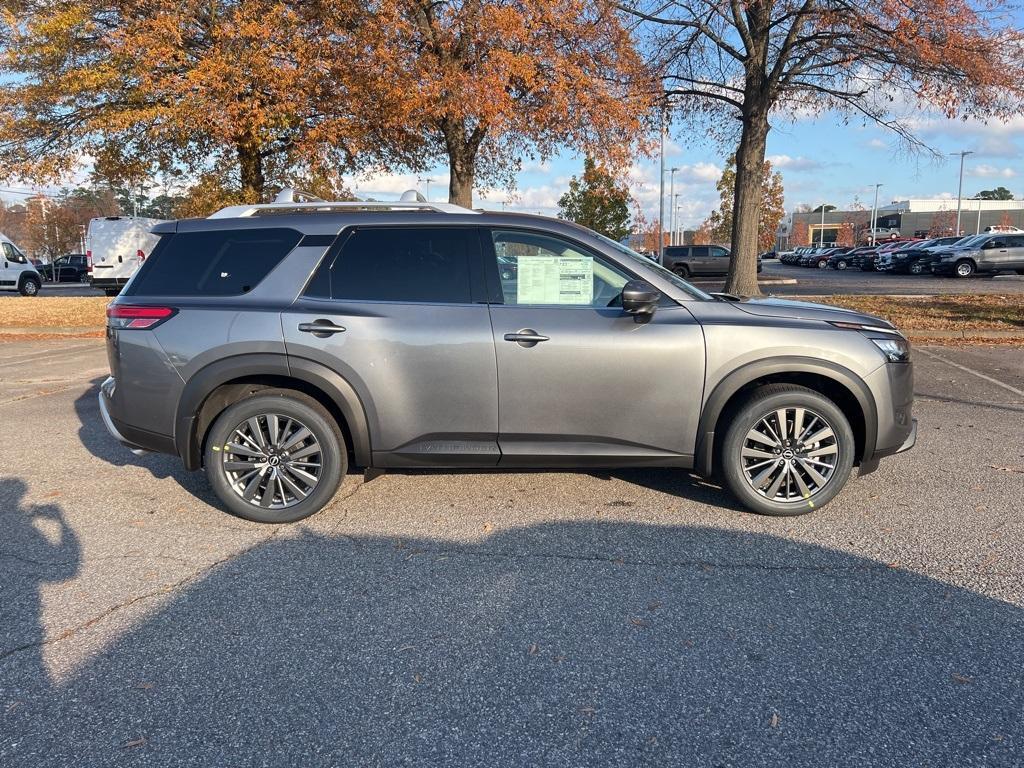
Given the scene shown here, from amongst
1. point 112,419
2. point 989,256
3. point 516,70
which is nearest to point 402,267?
point 112,419

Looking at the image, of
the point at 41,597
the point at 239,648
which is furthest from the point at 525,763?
the point at 41,597

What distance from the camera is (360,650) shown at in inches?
118

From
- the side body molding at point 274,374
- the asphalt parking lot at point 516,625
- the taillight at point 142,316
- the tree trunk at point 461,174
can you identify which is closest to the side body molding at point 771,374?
the asphalt parking lot at point 516,625

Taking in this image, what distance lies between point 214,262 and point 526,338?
1.94 meters

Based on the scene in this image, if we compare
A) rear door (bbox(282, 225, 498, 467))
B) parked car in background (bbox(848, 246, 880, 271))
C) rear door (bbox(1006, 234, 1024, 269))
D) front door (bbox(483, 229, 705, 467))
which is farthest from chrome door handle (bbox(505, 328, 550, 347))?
parked car in background (bbox(848, 246, 880, 271))

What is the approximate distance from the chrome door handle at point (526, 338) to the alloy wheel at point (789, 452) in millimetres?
1346

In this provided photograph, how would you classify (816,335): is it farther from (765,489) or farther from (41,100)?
(41,100)

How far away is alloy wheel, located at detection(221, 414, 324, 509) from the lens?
14.3ft

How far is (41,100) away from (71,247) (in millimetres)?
69229

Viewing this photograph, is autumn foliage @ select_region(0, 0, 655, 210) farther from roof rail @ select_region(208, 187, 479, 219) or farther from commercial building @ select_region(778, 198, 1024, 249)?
commercial building @ select_region(778, 198, 1024, 249)

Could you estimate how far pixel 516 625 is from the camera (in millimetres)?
3191

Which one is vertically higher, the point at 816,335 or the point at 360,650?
the point at 816,335

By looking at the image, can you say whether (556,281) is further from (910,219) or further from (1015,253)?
(910,219)

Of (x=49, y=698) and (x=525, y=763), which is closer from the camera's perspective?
(x=525, y=763)
